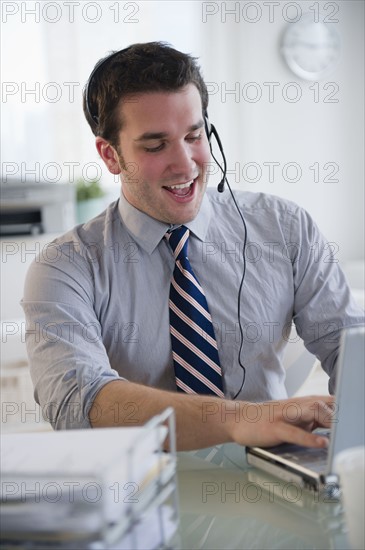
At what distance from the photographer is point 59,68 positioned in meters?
4.15

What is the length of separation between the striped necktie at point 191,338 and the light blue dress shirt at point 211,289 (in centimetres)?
2

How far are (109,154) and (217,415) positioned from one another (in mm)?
784

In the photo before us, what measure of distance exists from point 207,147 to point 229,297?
323 mm

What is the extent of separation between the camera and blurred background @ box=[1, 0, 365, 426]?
4.04 m

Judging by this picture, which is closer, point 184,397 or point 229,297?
point 184,397

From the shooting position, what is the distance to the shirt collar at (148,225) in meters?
1.65

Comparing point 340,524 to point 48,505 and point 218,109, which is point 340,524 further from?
point 218,109

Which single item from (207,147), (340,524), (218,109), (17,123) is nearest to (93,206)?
(17,123)

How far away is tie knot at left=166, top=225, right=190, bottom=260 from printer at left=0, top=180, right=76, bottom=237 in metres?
2.42

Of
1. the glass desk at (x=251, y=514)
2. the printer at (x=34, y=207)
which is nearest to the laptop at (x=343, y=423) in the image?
the glass desk at (x=251, y=514)

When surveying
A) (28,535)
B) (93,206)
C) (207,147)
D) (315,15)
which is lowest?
(93,206)

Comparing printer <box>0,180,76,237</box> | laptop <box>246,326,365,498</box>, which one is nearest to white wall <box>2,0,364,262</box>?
printer <box>0,180,76,237</box>

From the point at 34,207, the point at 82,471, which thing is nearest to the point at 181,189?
the point at 82,471

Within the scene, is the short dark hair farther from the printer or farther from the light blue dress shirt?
the printer
